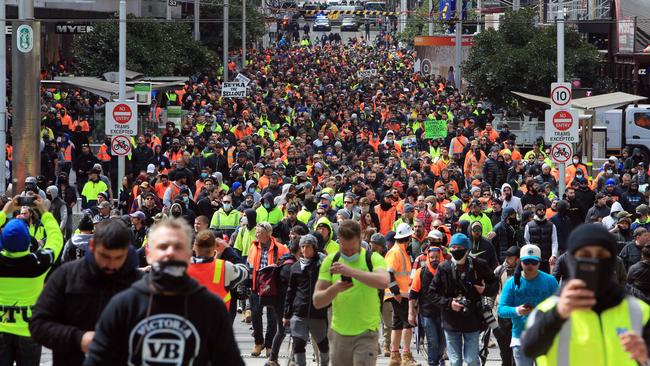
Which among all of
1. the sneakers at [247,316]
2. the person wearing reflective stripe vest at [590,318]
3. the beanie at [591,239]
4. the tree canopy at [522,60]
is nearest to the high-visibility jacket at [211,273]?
the person wearing reflective stripe vest at [590,318]

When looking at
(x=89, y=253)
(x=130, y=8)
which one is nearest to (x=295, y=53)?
(x=130, y=8)

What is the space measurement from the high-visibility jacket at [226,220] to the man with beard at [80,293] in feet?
40.3

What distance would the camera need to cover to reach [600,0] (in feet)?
184

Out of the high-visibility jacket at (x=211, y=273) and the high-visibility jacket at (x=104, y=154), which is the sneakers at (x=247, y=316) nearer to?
the high-visibility jacket at (x=211, y=273)

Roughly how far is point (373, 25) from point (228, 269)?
123 m

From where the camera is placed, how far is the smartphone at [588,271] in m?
5.20

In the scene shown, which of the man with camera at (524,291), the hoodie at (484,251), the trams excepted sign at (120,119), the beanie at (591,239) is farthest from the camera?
the trams excepted sign at (120,119)

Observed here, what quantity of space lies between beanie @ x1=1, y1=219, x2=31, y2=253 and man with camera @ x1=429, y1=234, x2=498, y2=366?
396cm

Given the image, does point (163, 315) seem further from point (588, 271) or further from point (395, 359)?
point (395, 359)

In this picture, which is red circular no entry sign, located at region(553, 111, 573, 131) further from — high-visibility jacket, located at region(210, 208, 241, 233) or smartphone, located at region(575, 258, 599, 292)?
smartphone, located at region(575, 258, 599, 292)

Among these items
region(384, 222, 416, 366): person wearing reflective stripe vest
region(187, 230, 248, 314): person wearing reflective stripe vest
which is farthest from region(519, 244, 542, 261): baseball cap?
region(384, 222, 416, 366): person wearing reflective stripe vest

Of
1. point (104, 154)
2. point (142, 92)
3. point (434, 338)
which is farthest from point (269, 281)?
point (104, 154)

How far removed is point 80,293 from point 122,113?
58.4ft

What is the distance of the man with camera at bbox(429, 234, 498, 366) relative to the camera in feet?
38.9
